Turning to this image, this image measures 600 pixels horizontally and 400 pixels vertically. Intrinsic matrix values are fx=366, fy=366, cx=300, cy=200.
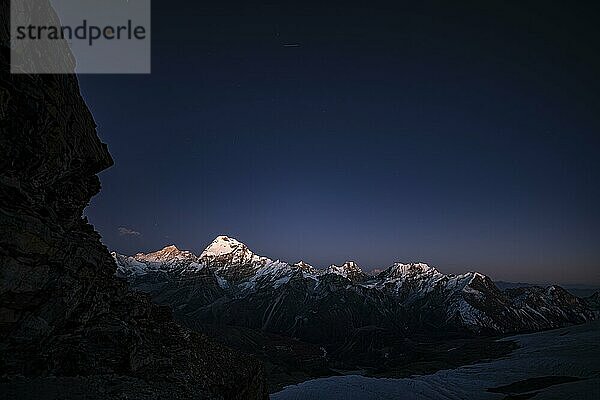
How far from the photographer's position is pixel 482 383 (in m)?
92.8

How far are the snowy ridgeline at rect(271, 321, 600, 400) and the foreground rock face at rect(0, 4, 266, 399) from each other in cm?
5449

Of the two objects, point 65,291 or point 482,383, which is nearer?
point 65,291

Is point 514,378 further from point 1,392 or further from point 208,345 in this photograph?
point 1,392

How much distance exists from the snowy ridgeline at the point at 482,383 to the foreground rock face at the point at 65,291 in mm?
54492

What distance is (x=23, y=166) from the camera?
957 inches

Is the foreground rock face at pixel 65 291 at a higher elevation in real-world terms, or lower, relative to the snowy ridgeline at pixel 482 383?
higher

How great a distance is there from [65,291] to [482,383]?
10089 centimetres

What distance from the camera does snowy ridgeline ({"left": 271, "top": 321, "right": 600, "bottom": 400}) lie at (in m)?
72.0

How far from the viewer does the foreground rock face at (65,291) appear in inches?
772

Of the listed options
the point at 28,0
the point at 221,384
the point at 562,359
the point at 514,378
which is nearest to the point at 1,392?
the point at 221,384

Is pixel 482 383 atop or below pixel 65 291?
below

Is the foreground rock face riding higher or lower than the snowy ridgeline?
higher

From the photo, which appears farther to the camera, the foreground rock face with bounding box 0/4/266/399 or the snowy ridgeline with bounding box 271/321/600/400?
the snowy ridgeline with bounding box 271/321/600/400

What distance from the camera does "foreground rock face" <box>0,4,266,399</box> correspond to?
19.6 metres
